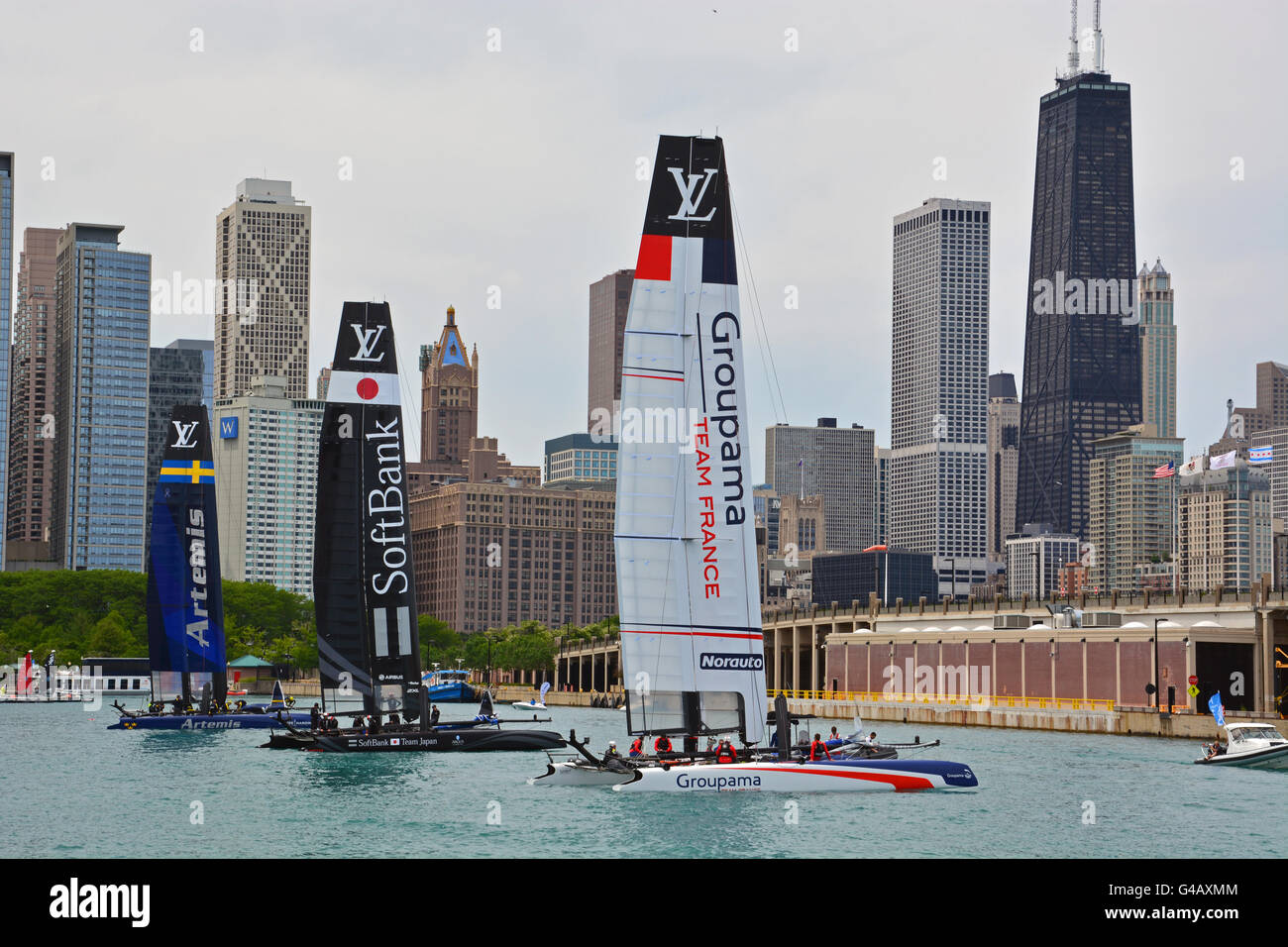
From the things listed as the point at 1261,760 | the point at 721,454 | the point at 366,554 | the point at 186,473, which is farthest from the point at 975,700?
the point at 721,454

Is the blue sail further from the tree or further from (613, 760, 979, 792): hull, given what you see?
the tree

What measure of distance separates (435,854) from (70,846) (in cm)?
833

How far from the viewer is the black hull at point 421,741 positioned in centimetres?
6350

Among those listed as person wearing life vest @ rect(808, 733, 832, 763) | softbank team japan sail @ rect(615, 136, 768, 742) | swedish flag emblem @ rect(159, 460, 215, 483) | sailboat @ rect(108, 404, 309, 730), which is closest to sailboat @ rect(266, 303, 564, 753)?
sailboat @ rect(108, 404, 309, 730)

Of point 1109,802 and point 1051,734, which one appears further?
point 1051,734

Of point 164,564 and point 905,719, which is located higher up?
point 164,564

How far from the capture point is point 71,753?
2736 inches

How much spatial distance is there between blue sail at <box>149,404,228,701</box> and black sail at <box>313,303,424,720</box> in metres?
19.3

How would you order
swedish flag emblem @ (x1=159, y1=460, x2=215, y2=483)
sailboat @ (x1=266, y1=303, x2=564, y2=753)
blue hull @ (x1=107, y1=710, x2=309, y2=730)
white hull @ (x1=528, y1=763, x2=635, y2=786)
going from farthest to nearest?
swedish flag emblem @ (x1=159, y1=460, x2=215, y2=483) → blue hull @ (x1=107, y1=710, x2=309, y2=730) → sailboat @ (x1=266, y1=303, x2=564, y2=753) → white hull @ (x1=528, y1=763, x2=635, y2=786)

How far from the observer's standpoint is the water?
123 ft

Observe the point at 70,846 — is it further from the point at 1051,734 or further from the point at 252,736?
the point at 1051,734

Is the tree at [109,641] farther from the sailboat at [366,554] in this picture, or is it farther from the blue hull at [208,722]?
the sailboat at [366,554]
